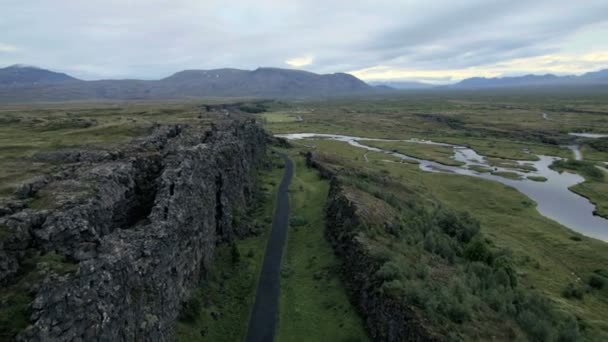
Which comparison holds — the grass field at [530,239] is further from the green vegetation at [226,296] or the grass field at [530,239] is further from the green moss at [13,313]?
the green moss at [13,313]

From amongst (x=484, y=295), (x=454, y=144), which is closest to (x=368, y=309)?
(x=484, y=295)

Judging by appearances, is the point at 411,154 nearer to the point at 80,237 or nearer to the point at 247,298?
the point at 247,298

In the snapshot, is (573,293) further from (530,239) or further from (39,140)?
(39,140)

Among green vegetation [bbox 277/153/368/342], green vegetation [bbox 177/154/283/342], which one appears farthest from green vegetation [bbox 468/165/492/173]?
green vegetation [bbox 177/154/283/342]

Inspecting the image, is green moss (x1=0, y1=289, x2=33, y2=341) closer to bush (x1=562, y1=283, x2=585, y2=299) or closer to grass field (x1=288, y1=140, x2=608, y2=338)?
grass field (x1=288, y1=140, x2=608, y2=338)

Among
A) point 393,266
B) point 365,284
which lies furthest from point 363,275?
point 393,266

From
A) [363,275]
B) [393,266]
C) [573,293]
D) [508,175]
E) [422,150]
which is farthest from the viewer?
[422,150]

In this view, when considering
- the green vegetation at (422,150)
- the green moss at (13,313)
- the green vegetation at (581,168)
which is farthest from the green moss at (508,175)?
the green moss at (13,313)
